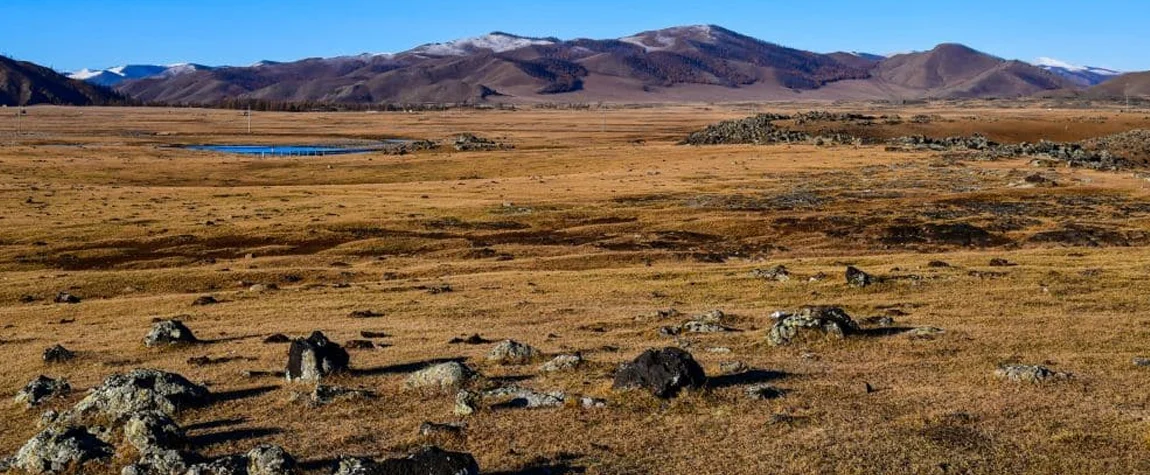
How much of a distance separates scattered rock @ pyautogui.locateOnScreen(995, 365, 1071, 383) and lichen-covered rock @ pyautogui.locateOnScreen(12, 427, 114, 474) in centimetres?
1969

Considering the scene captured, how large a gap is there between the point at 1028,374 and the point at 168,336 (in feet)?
80.6

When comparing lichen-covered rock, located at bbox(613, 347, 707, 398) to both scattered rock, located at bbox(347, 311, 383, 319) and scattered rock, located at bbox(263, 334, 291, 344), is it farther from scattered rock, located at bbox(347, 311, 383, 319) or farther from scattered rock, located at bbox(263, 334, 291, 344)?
scattered rock, located at bbox(347, 311, 383, 319)

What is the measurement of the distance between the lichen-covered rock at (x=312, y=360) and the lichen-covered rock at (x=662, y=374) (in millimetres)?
7458

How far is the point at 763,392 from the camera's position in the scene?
22641mm

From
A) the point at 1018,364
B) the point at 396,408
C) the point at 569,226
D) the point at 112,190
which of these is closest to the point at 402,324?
the point at 396,408

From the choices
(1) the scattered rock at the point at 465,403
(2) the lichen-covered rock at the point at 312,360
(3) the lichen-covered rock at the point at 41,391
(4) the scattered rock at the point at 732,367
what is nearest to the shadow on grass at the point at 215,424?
(2) the lichen-covered rock at the point at 312,360

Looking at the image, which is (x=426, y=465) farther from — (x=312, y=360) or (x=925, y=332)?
(x=925, y=332)

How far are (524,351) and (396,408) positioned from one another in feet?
19.2

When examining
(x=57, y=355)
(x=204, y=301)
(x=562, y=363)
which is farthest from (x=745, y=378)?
(x=204, y=301)

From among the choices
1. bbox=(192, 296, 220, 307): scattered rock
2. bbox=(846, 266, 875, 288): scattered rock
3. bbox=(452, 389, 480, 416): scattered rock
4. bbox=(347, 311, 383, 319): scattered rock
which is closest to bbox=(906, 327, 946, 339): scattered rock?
bbox=(846, 266, 875, 288): scattered rock

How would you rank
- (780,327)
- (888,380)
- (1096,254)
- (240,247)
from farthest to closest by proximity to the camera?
1. (240,247)
2. (1096,254)
3. (780,327)
4. (888,380)

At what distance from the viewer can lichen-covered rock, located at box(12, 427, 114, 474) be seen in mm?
17844

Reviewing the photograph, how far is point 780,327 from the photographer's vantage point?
97.1ft

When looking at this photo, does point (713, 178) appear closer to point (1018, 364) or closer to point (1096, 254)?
point (1096, 254)
